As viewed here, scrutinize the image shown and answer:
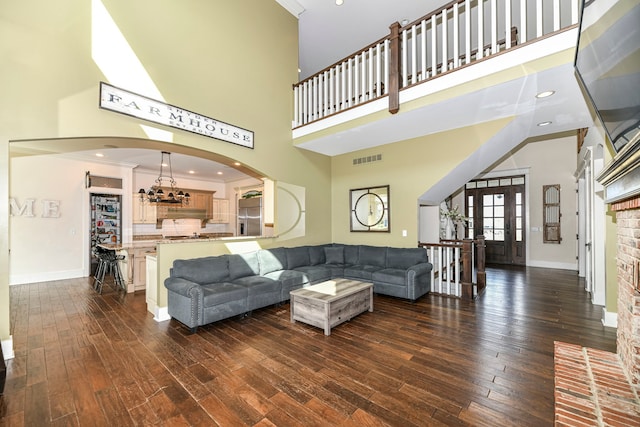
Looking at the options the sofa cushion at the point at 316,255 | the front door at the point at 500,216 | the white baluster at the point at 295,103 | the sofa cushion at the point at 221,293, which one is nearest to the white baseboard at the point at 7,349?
A: the sofa cushion at the point at 221,293

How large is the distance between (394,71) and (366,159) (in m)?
2.11

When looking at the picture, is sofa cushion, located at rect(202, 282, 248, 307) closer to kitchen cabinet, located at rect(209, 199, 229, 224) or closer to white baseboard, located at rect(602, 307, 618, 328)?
white baseboard, located at rect(602, 307, 618, 328)

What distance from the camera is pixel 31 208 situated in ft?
18.6

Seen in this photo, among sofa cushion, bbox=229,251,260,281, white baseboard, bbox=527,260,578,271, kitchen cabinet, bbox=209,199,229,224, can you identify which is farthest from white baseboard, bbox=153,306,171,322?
white baseboard, bbox=527,260,578,271

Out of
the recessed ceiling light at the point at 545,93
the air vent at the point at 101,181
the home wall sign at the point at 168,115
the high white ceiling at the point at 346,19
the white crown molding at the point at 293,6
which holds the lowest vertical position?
the air vent at the point at 101,181

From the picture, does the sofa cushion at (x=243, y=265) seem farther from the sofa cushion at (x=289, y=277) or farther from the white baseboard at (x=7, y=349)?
the white baseboard at (x=7, y=349)

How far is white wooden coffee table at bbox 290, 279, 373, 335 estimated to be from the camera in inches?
125

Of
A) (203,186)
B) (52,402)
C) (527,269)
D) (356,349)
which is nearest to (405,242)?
(356,349)

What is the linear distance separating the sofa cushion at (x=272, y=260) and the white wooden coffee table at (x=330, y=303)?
112cm

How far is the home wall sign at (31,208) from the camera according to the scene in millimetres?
5468

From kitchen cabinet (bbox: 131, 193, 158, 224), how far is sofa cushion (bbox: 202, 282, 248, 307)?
516cm

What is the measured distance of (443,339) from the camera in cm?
297

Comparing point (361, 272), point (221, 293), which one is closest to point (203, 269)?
point (221, 293)

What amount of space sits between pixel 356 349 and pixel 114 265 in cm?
518
